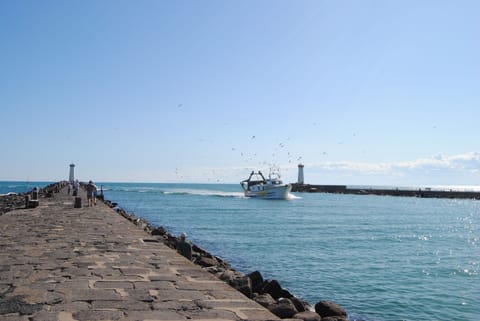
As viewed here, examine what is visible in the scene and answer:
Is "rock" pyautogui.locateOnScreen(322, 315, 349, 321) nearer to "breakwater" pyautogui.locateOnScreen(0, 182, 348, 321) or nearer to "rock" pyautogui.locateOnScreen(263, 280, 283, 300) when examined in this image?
"breakwater" pyautogui.locateOnScreen(0, 182, 348, 321)

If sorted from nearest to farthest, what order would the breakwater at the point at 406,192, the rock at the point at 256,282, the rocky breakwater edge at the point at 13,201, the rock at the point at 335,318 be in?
1. the rock at the point at 335,318
2. the rock at the point at 256,282
3. the rocky breakwater edge at the point at 13,201
4. the breakwater at the point at 406,192

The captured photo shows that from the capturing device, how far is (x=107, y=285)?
6480 millimetres

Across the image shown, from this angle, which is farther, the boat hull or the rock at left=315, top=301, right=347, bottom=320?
the boat hull

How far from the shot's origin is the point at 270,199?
239 feet

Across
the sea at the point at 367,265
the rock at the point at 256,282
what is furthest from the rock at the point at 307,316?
the sea at the point at 367,265

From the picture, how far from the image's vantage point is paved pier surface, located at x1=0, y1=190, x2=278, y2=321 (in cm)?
520

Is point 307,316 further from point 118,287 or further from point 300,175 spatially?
point 300,175

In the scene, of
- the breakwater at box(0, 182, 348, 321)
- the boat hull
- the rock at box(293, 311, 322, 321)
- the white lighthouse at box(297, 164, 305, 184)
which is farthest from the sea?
the white lighthouse at box(297, 164, 305, 184)

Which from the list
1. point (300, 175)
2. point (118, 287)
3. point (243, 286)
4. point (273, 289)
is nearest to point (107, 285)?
point (118, 287)

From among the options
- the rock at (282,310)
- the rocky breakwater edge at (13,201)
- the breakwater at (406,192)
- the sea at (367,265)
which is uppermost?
the rocky breakwater edge at (13,201)

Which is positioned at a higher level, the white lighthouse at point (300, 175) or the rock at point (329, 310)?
the white lighthouse at point (300, 175)

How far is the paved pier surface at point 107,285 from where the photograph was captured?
5203 mm

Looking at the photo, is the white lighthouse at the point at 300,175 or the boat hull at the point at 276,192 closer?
the boat hull at the point at 276,192

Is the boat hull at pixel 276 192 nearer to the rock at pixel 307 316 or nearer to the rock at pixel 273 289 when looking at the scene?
the rock at pixel 273 289
